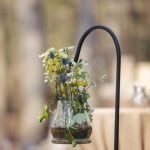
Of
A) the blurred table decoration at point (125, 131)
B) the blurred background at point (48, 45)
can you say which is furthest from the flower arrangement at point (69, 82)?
the blurred background at point (48, 45)

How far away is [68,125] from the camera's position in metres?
1.42

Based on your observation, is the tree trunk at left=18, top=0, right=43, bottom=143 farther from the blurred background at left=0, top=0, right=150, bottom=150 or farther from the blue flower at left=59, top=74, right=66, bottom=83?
the blue flower at left=59, top=74, right=66, bottom=83

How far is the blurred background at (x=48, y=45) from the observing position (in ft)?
21.4

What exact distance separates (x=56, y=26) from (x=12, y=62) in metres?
0.68

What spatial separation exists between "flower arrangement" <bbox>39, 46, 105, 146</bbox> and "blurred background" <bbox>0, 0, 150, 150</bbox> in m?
4.98

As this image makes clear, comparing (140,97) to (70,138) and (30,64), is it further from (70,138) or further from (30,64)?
(30,64)

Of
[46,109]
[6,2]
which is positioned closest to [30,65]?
[6,2]

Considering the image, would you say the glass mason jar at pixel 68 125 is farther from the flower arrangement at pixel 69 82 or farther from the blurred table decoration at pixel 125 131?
the blurred table decoration at pixel 125 131

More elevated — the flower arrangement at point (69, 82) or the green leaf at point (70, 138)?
the flower arrangement at point (69, 82)

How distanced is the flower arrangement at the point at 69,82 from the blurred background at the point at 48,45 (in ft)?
16.3

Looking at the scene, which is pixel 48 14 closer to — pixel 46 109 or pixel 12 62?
A: pixel 12 62

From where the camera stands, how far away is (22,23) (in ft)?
21.9

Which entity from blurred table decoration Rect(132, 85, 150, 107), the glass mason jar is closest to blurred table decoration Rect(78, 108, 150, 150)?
the glass mason jar

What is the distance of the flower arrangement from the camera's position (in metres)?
1.43
